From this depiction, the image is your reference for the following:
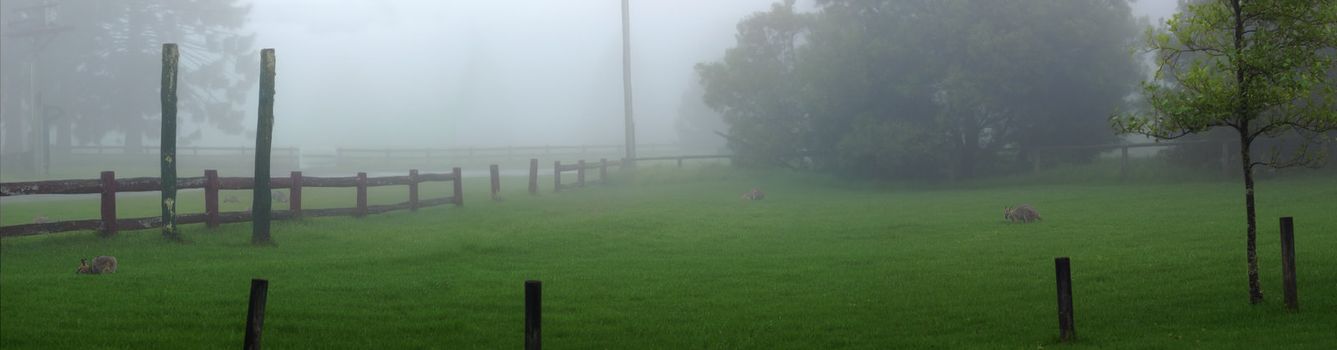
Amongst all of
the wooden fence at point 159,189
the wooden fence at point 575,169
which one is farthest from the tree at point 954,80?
the wooden fence at point 159,189

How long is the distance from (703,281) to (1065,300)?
5.38 meters

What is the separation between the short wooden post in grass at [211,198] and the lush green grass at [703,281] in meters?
0.36

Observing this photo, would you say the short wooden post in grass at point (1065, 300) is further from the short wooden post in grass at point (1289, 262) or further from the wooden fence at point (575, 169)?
the wooden fence at point (575, 169)

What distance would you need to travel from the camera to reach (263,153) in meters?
18.0

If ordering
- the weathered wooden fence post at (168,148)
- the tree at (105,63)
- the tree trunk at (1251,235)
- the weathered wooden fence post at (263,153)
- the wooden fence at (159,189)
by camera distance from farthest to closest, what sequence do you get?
the tree at (105,63)
the weathered wooden fence post at (263,153)
the weathered wooden fence post at (168,148)
the wooden fence at (159,189)
the tree trunk at (1251,235)

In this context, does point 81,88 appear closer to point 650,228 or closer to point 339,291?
point 650,228

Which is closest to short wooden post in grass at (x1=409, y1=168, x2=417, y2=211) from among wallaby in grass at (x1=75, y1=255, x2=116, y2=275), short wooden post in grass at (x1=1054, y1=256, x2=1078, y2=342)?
wallaby in grass at (x1=75, y1=255, x2=116, y2=275)

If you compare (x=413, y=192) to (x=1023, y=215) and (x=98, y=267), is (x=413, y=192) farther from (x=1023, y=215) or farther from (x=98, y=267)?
(x=1023, y=215)

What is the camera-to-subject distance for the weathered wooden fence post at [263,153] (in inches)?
696

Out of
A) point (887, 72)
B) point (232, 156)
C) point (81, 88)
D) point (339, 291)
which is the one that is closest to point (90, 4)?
point (81, 88)

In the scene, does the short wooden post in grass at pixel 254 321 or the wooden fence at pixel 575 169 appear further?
the wooden fence at pixel 575 169

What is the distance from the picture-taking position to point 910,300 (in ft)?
38.1

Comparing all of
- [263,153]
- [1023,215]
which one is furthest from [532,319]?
[1023,215]

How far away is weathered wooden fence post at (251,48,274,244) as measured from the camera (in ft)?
58.0
